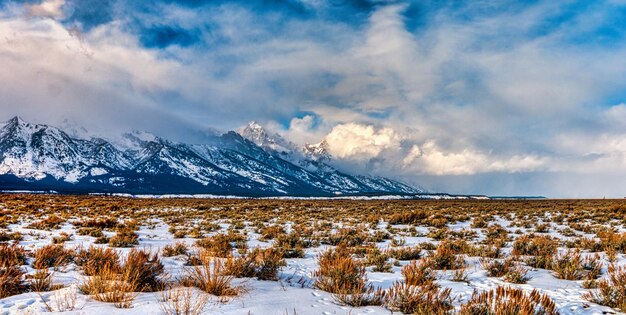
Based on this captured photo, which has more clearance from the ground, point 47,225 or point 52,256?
point 52,256

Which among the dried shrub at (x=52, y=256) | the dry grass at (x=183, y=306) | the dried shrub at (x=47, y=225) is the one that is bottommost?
the dried shrub at (x=47, y=225)

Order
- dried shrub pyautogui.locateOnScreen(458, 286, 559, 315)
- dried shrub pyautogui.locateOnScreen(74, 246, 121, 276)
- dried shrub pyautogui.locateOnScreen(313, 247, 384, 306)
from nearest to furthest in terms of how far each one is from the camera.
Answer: dried shrub pyautogui.locateOnScreen(458, 286, 559, 315) < dried shrub pyautogui.locateOnScreen(313, 247, 384, 306) < dried shrub pyautogui.locateOnScreen(74, 246, 121, 276)

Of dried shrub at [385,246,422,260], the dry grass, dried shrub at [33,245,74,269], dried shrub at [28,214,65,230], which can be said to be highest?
the dry grass

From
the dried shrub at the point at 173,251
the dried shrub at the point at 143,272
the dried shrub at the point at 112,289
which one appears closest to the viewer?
the dried shrub at the point at 112,289

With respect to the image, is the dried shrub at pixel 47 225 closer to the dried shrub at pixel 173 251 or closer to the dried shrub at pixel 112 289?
the dried shrub at pixel 173 251

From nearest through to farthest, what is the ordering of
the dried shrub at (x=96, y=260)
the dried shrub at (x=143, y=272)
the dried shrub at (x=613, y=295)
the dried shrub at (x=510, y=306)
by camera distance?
the dried shrub at (x=510, y=306) < the dried shrub at (x=613, y=295) < the dried shrub at (x=143, y=272) < the dried shrub at (x=96, y=260)

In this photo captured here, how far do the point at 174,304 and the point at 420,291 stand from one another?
343 centimetres

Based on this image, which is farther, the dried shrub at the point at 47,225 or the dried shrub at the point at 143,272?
the dried shrub at the point at 47,225

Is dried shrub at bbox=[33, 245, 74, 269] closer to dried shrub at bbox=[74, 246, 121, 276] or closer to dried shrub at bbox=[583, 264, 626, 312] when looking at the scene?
dried shrub at bbox=[74, 246, 121, 276]

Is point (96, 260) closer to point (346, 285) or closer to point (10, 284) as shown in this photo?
point (10, 284)

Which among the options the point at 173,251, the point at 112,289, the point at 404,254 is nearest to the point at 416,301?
the point at 112,289

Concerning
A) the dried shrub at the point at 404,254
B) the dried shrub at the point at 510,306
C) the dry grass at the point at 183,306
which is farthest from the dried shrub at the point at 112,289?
the dried shrub at the point at 404,254

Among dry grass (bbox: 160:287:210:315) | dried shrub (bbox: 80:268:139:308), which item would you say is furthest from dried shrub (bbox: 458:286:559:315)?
dried shrub (bbox: 80:268:139:308)

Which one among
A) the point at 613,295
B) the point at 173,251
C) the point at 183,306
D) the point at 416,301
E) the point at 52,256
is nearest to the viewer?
the point at 183,306
